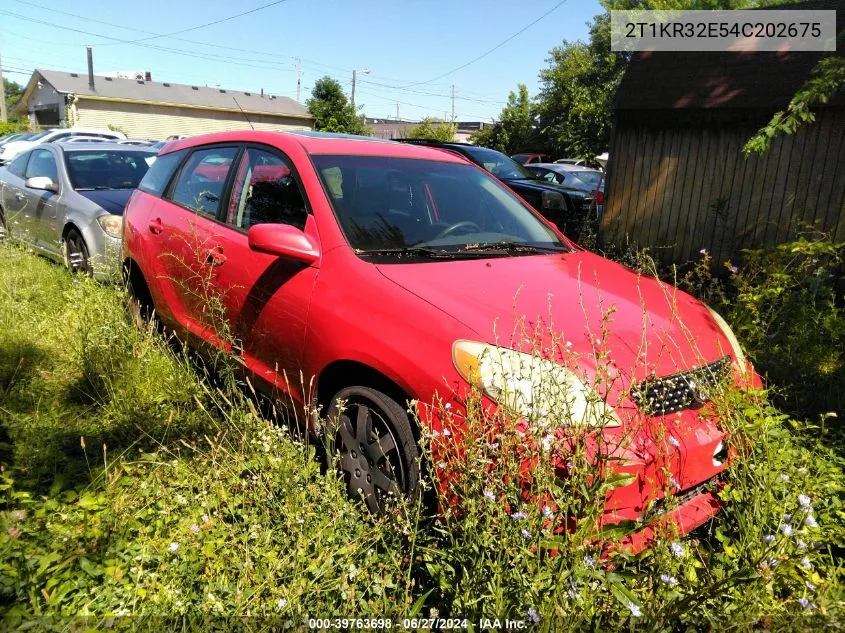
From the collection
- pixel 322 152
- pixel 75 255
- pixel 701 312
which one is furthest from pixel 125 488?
pixel 75 255

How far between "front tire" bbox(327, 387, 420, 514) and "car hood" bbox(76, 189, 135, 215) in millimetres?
A: 4472

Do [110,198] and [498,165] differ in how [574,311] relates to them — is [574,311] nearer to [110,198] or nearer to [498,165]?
[110,198]

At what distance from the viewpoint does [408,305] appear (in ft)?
8.13

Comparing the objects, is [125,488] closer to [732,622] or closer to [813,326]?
[732,622]

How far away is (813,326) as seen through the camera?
410 centimetres

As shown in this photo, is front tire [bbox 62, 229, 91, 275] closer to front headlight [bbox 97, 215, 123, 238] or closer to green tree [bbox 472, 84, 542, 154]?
front headlight [bbox 97, 215, 123, 238]

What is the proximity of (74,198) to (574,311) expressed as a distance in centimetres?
596

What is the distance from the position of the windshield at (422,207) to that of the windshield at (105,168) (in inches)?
189

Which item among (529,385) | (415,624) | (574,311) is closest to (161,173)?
(574,311)

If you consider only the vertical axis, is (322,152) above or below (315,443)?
above

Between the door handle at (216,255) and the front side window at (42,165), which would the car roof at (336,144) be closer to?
the door handle at (216,255)

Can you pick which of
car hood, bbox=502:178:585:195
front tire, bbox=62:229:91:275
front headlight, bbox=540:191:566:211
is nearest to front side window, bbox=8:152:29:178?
front tire, bbox=62:229:91:275

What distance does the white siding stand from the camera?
1542 inches

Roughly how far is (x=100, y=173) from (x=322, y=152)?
5.00m
